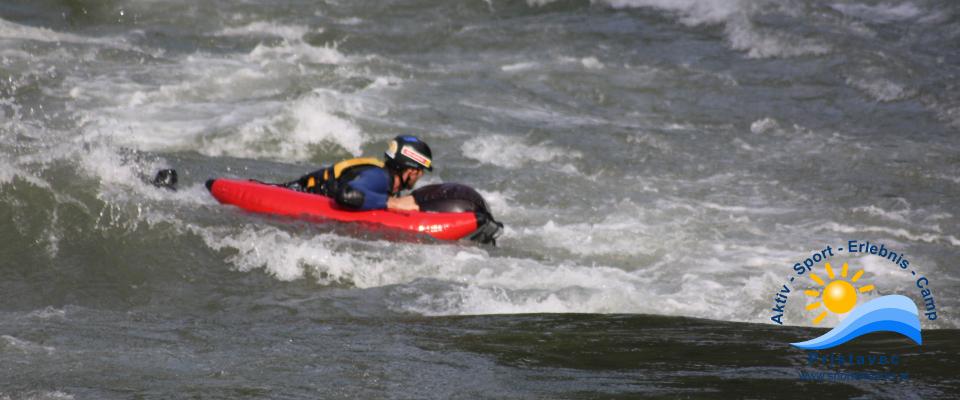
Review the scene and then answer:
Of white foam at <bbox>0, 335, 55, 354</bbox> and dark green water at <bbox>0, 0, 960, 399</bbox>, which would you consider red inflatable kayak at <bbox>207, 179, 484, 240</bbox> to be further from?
white foam at <bbox>0, 335, 55, 354</bbox>

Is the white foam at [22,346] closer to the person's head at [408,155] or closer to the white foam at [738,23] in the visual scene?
the person's head at [408,155]

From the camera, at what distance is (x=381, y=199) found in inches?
341

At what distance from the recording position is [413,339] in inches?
230

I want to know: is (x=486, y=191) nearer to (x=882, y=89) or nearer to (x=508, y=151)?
(x=508, y=151)

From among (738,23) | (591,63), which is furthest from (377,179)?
(738,23)

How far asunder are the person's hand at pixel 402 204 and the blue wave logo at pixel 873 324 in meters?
3.36

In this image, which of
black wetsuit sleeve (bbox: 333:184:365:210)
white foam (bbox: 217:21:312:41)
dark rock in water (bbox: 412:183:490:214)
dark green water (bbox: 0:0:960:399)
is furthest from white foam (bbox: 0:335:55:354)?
white foam (bbox: 217:21:312:41)

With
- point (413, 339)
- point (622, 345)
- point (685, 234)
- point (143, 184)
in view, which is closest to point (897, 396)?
point (622, 345)

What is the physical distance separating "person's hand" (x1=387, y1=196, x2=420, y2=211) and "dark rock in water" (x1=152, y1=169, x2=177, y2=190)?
5.31 ft

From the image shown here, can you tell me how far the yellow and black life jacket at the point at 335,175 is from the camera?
28.6ft

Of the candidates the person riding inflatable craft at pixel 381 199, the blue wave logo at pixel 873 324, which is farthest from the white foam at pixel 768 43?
the blue wave logo at pixel 873 324

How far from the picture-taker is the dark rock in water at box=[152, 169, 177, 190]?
8.88 metres

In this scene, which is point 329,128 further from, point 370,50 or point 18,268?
point 18,268

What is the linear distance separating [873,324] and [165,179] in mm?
5131
